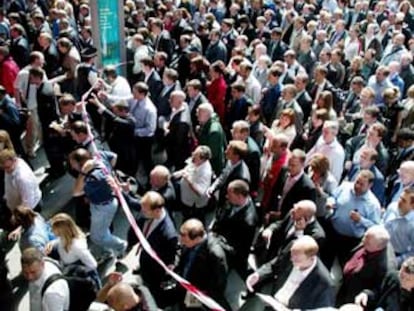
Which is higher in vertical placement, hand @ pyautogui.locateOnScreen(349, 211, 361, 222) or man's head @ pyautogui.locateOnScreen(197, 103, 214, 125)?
man's head @ pyautogui.locateOnScreen(197, 103, 214, 125)

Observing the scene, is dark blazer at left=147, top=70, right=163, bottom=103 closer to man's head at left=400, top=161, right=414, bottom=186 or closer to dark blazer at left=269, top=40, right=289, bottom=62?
dark blazer at left=269, top=40, right=289, bottom=62

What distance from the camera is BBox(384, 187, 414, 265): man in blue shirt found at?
5996 mm

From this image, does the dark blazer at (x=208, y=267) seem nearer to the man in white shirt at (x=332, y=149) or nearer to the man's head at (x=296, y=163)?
the man's head at (x=296, y=163)

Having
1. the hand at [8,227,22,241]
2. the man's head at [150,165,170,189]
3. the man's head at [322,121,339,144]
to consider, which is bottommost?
the hand at [8,227,22,241]

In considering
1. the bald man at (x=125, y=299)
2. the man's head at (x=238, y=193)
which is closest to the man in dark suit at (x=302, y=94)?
the man's head at (x=238, y=193)

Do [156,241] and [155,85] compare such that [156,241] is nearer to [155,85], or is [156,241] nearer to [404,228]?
[404,228]

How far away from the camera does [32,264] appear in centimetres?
499

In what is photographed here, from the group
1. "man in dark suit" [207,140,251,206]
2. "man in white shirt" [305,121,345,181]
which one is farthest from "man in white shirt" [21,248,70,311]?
"man in white shirt" [305,121,345,181]

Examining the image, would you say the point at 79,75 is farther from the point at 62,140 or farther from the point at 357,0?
the point at 357,0

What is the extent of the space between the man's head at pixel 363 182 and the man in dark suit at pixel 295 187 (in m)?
0.46

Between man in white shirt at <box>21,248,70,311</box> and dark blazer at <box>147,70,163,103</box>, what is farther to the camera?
dark blazer at <box>147,70,163,103</box>

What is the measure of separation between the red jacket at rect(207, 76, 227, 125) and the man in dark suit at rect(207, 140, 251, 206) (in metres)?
2.25

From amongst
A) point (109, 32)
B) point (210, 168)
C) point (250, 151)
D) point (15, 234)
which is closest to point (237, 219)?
point (210, 168)

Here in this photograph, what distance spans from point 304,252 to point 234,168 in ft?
6.58
